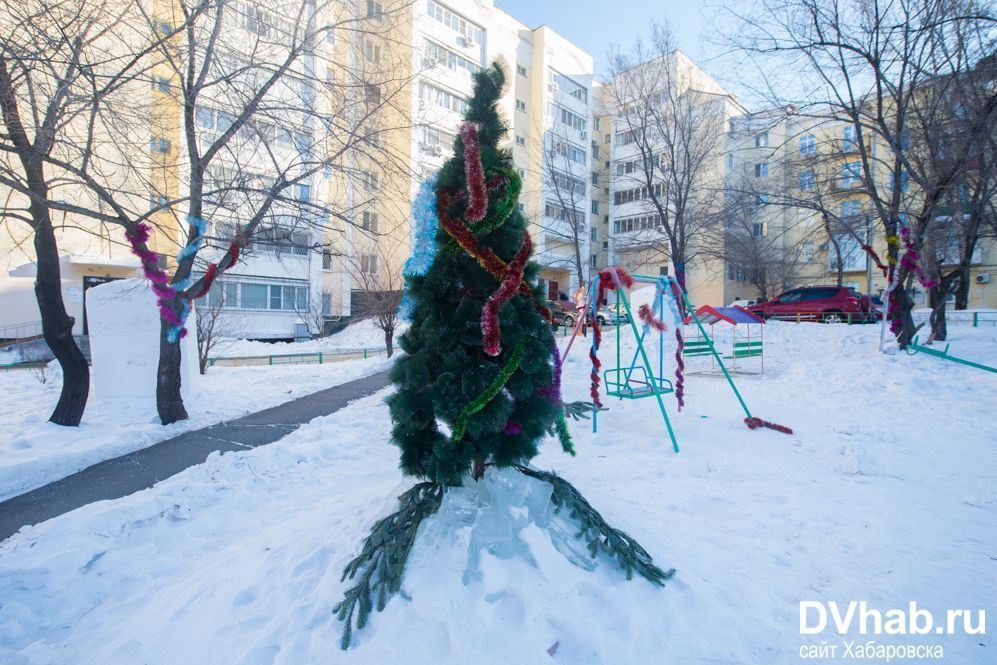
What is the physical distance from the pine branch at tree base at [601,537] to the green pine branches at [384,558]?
64 cm

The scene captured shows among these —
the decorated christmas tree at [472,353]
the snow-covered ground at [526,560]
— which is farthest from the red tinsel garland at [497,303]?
the snow-covered ground at [526,560]

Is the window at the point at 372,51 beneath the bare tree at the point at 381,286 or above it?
above

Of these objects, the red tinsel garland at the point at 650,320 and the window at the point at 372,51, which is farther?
the window at the point at 372,51

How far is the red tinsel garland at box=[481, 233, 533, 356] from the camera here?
111 inches

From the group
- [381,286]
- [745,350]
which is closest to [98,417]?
[381,286]

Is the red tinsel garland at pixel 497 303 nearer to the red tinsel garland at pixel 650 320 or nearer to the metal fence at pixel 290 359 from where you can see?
the red tinsel garland at pixel 650 320

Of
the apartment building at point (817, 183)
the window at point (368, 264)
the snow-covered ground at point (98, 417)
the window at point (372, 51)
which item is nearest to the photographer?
the snow-covered ground at point (98, 417)

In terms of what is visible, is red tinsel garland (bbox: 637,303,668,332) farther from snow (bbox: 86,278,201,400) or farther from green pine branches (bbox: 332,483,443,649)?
snow (bbox: 86,278,201,400)

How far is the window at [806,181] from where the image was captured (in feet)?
43.8

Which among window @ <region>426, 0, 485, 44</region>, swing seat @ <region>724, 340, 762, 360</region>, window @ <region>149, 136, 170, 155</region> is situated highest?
window @ <region>426, 0, 485, 44</region>

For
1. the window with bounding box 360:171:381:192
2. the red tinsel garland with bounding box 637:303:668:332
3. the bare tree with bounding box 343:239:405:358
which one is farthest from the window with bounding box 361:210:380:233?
the bare tree with bounding box 343:239:405:358

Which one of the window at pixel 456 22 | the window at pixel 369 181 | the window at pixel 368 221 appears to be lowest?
the window at pixel 368 221

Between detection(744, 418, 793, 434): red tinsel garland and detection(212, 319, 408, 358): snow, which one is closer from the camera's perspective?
detection(744, 418, 793, 434): red tinsel garland

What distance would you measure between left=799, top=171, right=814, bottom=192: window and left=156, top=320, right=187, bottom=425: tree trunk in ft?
48.5
